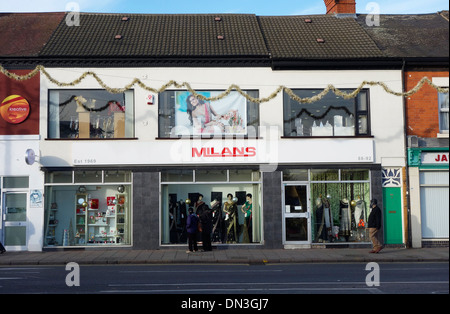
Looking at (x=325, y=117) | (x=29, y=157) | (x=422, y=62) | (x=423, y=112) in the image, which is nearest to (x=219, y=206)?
(x=325, y=117)

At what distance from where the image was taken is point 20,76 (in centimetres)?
1942

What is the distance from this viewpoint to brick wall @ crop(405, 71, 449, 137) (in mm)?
20203

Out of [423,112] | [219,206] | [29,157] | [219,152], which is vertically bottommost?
[219,206]

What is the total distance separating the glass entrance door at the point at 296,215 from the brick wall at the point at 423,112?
4953 millimetres

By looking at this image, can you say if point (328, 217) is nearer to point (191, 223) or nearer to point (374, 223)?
point (374, 223)

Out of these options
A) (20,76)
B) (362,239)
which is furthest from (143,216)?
(362,239)

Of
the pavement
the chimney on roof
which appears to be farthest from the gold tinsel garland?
the chimney on roof

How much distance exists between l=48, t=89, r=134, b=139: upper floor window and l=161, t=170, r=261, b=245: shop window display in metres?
2.73

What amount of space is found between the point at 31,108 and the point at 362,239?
14.0m

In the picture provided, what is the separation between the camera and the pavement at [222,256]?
54.3ft

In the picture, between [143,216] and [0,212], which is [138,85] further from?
[0,212]

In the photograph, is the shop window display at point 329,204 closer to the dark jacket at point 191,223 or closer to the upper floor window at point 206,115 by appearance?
the upper floor window at point 206,115

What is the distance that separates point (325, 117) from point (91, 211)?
32.9 ft

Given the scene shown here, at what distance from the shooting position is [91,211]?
66.5ft
